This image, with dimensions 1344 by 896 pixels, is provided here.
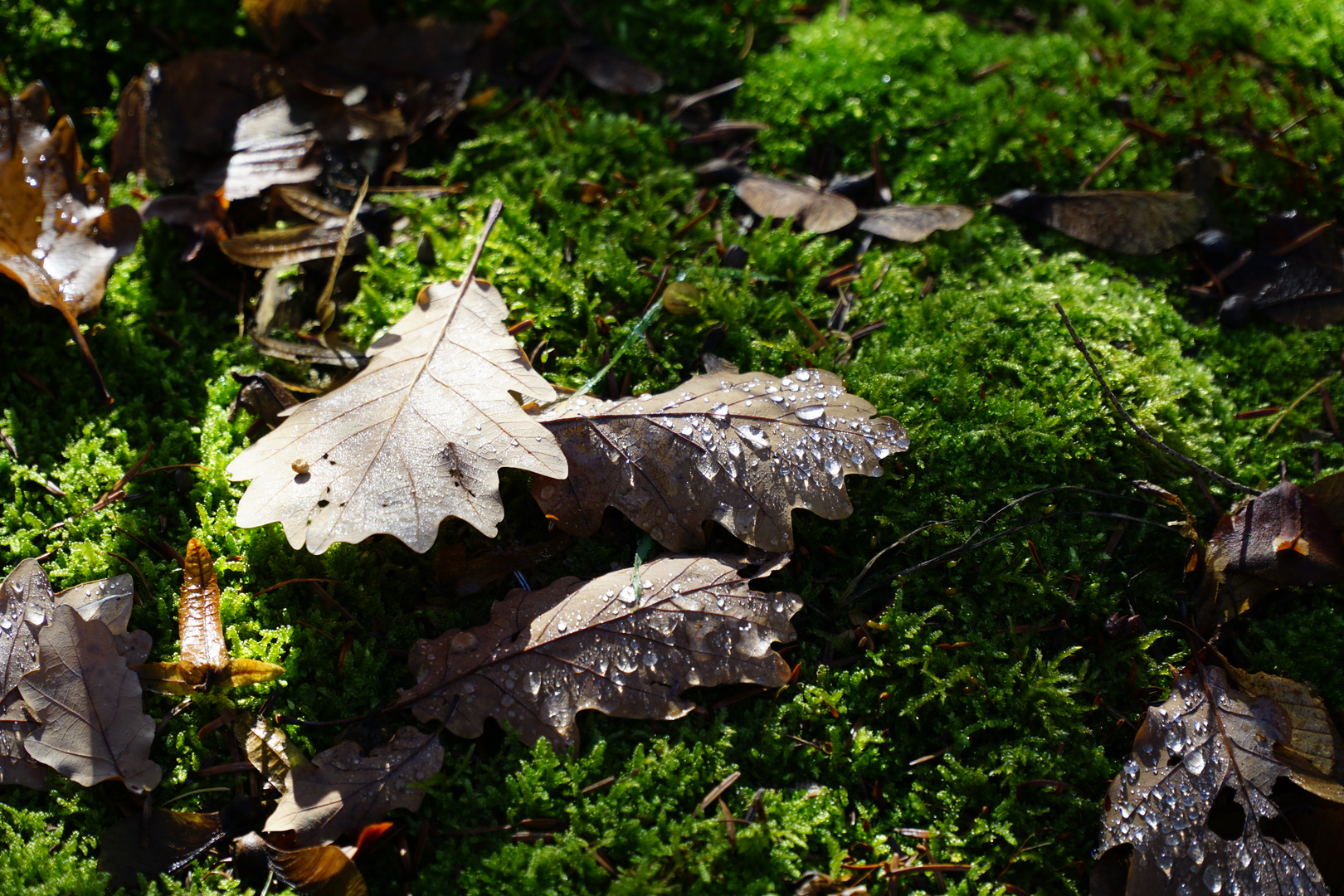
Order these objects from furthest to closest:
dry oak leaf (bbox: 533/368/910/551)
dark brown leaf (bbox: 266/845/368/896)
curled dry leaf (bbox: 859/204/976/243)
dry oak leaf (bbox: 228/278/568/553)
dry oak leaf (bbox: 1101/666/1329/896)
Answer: curled dry leaf (bbox: 859/204/976/243) < dry oak leaf (bbox: 533/368/910/551) < dry oak leaf (bbox: 228/278/568/553) < dry oak leaf (bbox: 1101/666/1329/896) < dark brown leaf (bbox: 266/845/368/896)

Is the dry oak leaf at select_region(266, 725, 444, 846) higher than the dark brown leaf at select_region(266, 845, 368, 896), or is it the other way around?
the dry oak leaf at select_region(266, 725, 444, 846)

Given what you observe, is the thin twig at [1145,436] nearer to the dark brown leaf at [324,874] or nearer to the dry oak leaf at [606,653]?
the dry oak leaf at [606,653]

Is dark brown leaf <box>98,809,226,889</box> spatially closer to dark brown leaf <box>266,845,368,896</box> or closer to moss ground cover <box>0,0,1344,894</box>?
moss ground cover <box>0,0,1344,894</box>

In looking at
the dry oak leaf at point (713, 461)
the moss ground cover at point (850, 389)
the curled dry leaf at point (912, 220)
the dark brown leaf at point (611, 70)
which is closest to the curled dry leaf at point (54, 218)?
the moss ground cover at point (850, 389)

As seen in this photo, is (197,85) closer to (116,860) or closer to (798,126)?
(798,126)

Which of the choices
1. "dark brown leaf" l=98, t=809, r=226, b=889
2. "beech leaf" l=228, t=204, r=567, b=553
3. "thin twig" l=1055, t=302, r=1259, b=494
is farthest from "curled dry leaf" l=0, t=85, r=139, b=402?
"thin twig" l=1055, t=302, r=1259, b=494

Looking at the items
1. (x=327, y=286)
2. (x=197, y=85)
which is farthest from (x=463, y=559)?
(x=197, y=85)
